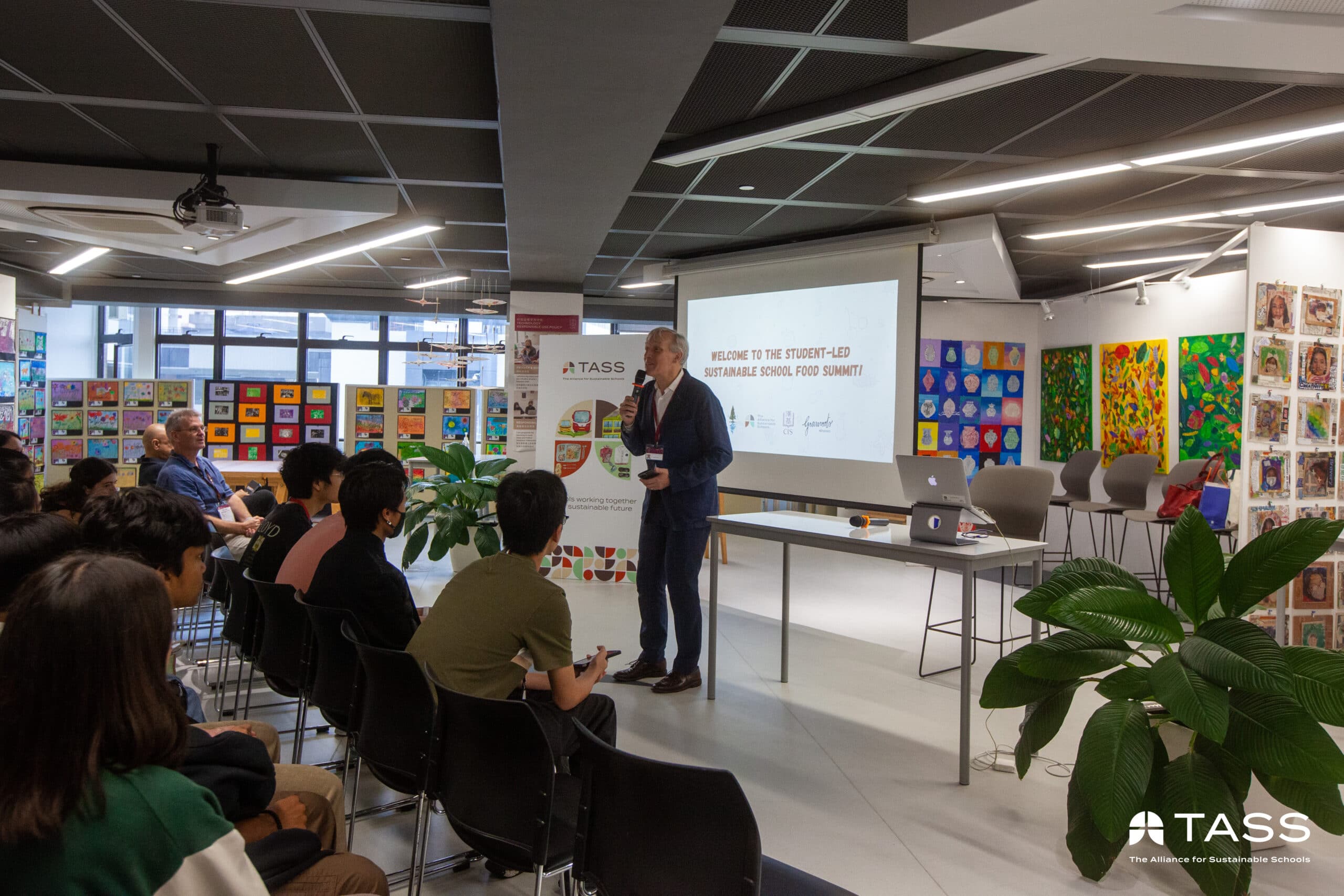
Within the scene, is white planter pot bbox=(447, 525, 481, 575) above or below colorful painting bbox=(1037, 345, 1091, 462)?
below

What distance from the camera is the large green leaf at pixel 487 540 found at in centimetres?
553

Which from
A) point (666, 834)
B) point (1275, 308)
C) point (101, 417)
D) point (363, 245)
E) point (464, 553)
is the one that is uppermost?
point (363, 245)

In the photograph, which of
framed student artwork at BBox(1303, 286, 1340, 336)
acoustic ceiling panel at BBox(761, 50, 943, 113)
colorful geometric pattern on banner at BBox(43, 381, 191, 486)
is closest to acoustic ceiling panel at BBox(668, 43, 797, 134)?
acoustic ceiling panel at BBox(761, 50, 943, 113)

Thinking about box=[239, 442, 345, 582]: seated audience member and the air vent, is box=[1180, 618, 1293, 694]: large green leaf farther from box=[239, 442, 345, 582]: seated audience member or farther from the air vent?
the air vent

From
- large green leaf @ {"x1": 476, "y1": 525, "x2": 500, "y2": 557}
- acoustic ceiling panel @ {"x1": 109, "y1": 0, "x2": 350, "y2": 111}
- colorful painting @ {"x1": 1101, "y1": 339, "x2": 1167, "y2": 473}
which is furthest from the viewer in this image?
colorful painting @ {"x1": 1101, "y1": 339, "x2": 1167, "y2": 473}

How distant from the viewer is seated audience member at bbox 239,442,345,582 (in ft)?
10.8

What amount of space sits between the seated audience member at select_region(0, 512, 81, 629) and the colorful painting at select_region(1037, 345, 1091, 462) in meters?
7.99

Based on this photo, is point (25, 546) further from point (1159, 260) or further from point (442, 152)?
point (1159, 260)

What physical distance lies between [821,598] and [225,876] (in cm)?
559

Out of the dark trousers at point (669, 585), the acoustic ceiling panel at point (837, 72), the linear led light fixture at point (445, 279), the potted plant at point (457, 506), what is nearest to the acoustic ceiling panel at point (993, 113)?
the acoustic ceiling panel at point (837, 72)

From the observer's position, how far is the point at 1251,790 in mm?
2752

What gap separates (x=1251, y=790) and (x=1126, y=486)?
187 inches

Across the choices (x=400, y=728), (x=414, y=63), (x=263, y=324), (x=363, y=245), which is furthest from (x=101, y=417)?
(x=400, y=728)

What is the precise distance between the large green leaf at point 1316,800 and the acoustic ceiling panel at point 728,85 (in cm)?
294
